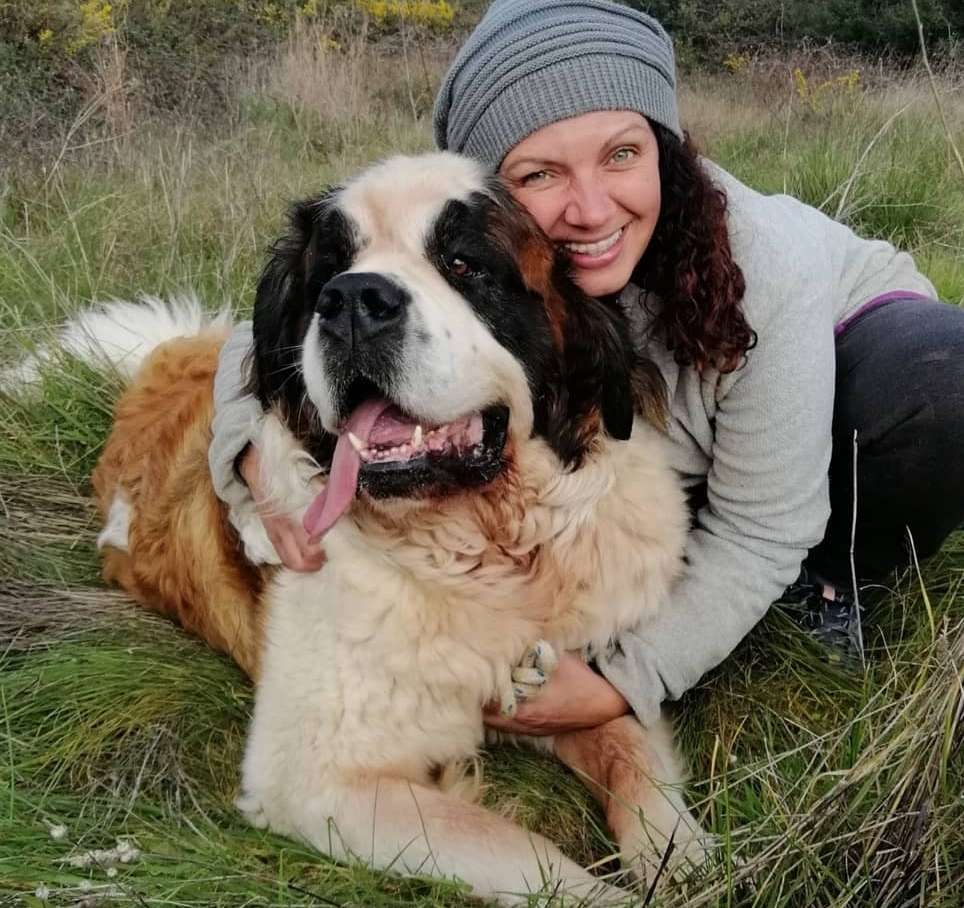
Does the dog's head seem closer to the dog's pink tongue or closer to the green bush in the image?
the dog's pink tongue

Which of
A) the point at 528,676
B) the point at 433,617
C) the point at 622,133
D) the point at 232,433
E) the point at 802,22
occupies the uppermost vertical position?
the point at 622,133

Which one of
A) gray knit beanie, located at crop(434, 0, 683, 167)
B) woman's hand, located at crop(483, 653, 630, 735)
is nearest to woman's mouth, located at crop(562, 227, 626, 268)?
gray knit beanie, located at crop(434, 0, 683, 167)

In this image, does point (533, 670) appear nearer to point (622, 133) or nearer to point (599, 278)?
point (599, 278)

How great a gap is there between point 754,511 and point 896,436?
0.35 m

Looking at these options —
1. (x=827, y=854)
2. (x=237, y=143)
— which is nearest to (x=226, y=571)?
(x=827, y=854)

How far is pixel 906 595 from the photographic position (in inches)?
87.4

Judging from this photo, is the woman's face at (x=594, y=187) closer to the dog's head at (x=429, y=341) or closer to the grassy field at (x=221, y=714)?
the dog's head at (x=429, y=341)

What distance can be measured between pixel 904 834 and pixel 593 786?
77cm

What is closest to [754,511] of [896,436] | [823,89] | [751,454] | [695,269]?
[751,454]

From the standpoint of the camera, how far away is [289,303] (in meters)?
2.15

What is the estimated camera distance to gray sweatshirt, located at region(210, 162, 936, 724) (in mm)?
2057

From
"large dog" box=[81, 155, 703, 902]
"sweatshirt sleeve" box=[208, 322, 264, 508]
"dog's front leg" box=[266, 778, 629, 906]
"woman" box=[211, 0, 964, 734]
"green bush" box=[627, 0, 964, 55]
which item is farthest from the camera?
"green bush" box=[627, 0, 964, 55]

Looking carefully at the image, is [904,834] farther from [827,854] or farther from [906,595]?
[906,595]

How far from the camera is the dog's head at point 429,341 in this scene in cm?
175
